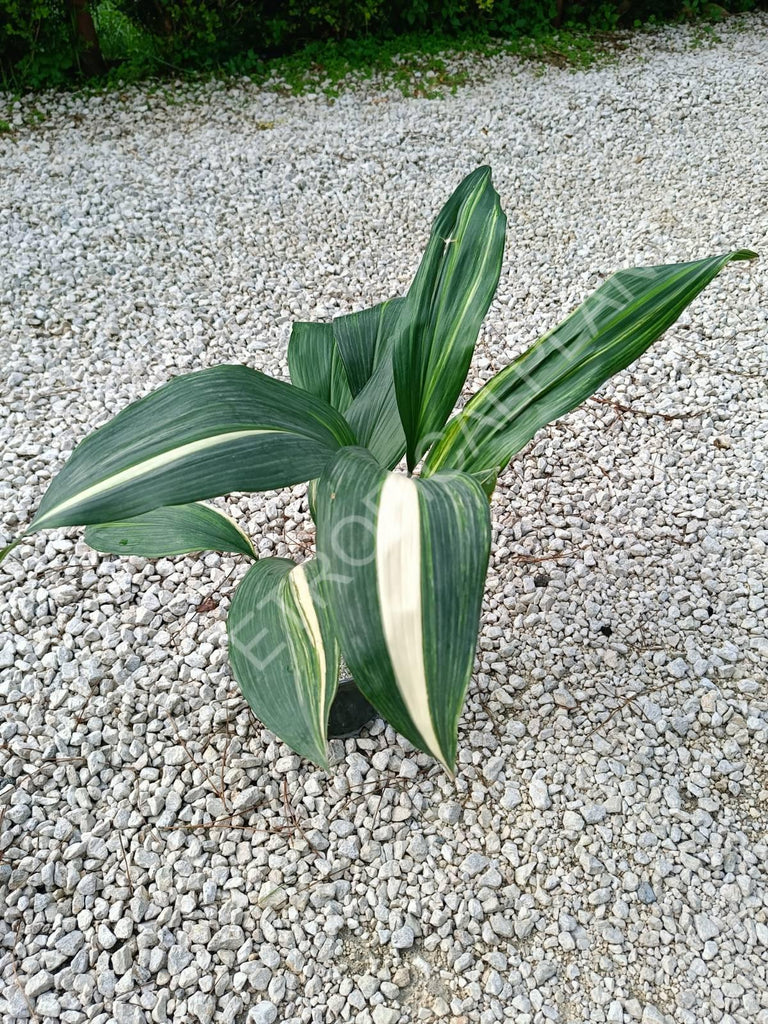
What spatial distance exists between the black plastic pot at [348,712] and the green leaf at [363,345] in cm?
43

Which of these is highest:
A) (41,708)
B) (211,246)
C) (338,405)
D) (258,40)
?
(258,40)

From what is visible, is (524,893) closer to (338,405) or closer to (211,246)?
(338,405)

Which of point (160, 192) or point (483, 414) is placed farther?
point (160, 192)

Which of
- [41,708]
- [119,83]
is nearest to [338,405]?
[41,708]

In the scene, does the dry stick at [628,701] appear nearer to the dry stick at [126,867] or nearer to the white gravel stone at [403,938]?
the white gravel stone at [403,938]

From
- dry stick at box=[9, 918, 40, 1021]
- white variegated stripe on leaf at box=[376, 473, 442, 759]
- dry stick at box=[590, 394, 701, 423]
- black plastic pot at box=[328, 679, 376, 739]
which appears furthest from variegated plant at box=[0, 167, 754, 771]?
dry stick at box=[590, 394, 701, 423]

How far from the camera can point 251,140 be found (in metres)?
2.85

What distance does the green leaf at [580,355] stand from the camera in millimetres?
907

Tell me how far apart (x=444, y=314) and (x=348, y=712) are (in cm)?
61

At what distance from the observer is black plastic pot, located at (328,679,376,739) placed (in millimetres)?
1211

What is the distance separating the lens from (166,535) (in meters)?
1.17

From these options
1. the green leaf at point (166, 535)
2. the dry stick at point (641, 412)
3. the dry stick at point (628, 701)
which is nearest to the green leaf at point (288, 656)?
the green leaf at point (166, 535)

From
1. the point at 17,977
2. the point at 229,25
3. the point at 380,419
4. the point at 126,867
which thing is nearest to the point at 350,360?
the point at 380,419

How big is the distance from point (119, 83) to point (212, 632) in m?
2.61
